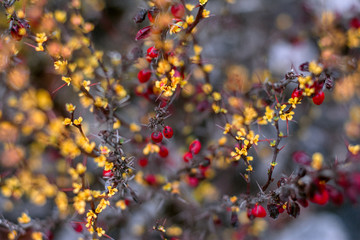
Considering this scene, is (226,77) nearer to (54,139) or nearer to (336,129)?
(336,129)

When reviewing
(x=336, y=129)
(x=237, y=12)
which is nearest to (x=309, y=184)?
(x=336, y=129)

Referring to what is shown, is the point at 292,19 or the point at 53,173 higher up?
the point at 292,19

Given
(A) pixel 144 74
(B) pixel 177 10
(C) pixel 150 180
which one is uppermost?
(B) pixel 177 10

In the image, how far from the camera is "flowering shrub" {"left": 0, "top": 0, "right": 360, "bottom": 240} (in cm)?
187

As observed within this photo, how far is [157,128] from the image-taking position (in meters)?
1.97

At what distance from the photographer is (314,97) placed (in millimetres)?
1899

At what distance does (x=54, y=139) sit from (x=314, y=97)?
1.90m

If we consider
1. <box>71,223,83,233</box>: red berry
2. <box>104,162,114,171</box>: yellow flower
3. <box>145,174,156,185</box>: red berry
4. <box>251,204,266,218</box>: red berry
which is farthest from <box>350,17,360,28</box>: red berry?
<box>71,223,83,233</box>: red berry

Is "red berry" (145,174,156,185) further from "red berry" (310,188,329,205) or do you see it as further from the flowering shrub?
"red berry" (310,188,329,205)

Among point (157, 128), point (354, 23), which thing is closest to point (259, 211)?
point (157, 128)

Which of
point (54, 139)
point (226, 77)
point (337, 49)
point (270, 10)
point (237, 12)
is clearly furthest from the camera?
point (270, 10)

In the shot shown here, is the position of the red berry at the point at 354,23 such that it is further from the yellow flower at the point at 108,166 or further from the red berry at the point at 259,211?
the yellow flower at the point at 108,166

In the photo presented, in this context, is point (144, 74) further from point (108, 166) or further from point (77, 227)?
point (77, 227)

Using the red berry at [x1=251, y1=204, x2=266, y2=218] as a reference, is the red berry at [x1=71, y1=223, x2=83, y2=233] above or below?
below
